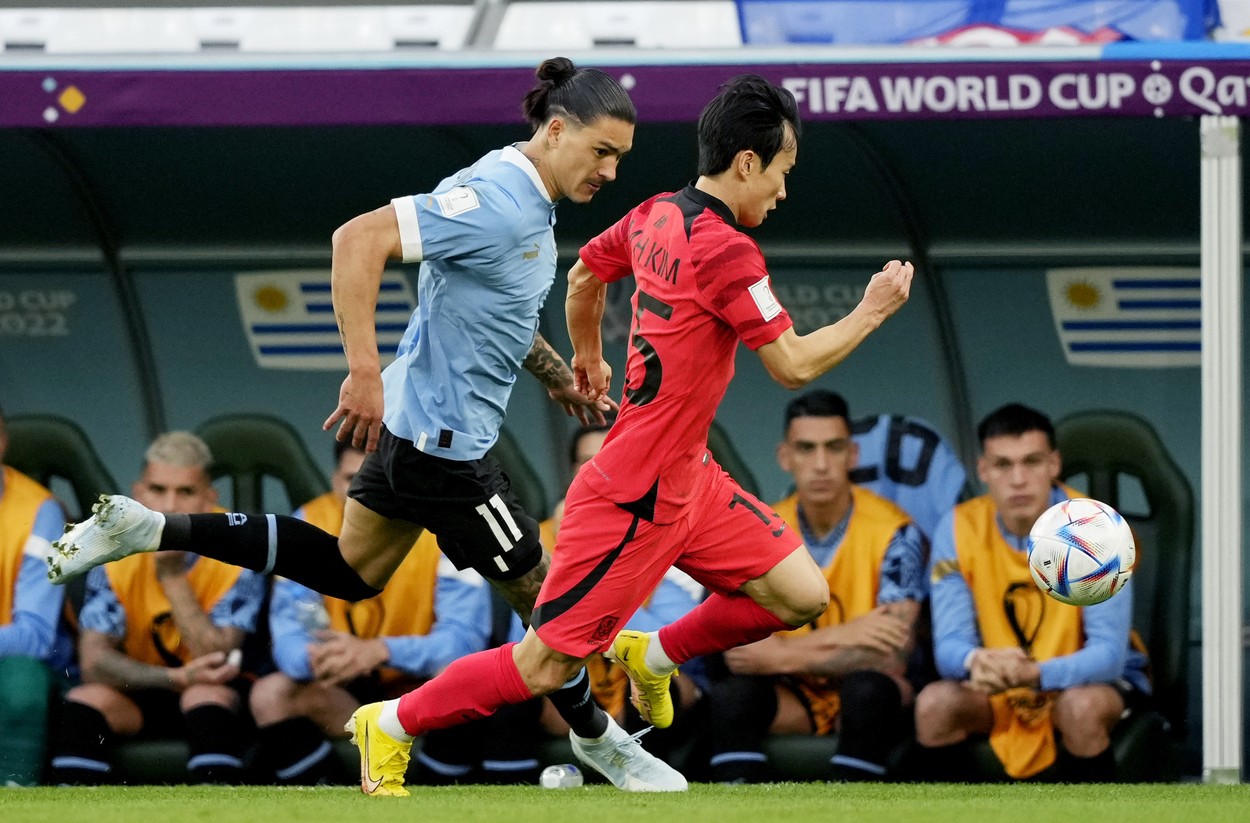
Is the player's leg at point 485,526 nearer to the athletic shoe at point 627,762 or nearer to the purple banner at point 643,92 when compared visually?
the athletic shoe at point 627,762

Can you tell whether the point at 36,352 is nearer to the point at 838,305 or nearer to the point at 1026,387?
the point at 838,305

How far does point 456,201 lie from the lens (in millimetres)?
4312

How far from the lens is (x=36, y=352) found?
22.9 ft

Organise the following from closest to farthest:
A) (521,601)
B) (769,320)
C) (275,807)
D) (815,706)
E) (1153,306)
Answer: (769,320) → (275,807) → (521,601) → (815,706) → (1153,306)

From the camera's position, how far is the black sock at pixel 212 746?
6.00 metres

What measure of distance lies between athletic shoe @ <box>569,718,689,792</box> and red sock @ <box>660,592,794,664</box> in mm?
283

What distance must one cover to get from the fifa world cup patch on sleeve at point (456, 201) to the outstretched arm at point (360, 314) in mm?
136

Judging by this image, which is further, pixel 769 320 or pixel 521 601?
pixel 521 601

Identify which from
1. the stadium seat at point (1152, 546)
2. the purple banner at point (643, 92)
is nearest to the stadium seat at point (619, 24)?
the purple banner at point (643, 92)

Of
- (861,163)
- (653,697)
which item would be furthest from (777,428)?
(653,697)

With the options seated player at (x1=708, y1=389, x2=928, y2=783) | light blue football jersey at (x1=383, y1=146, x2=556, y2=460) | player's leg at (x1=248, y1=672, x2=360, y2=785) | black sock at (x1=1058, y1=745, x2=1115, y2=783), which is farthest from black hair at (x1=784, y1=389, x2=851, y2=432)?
light blue football jersey at (x1=383, y1=146, x2=556, y2=460)

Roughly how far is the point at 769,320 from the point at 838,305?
2761mm

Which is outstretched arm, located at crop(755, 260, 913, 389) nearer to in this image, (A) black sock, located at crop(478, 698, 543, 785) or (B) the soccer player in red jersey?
(B) the soccer player in red jersey

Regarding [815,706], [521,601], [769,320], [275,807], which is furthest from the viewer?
[815,706]
